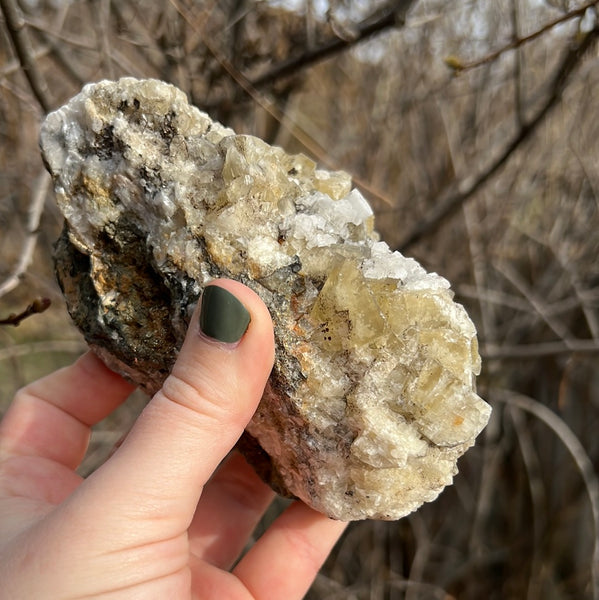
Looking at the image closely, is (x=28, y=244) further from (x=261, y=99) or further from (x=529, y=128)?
(x=529, y=128)

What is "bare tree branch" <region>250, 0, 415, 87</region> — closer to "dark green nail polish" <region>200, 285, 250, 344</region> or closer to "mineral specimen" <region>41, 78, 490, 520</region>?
"mineral specimen" <region>41, 78, 490, 520</region>

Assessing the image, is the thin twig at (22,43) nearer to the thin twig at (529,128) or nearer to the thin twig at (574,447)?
the thin twig at (529,128)

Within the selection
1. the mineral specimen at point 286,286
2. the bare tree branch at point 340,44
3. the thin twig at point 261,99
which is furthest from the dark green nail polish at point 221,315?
the bare tree branch at point 340,44

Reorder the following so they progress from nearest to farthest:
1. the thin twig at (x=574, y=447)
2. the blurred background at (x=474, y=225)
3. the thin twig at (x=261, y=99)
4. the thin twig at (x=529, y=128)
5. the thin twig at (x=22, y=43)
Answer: the thin twig at (x=22, y=43) → the thin twig at (x=529, y=128) → the thin twig at (x=261, y=99) → the thin twig at (x=574, y=447) → the blurred background at (x=474, y=225)

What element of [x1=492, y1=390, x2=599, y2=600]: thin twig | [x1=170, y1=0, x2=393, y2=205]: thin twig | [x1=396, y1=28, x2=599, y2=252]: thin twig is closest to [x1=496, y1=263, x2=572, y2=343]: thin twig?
[x1=492, y1=390, x2=599, y2=600]: thin twig

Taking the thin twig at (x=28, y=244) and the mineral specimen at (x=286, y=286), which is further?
the thin twig at (x=28, y=244)

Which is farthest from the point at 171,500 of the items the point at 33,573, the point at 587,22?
the point at 587,22
